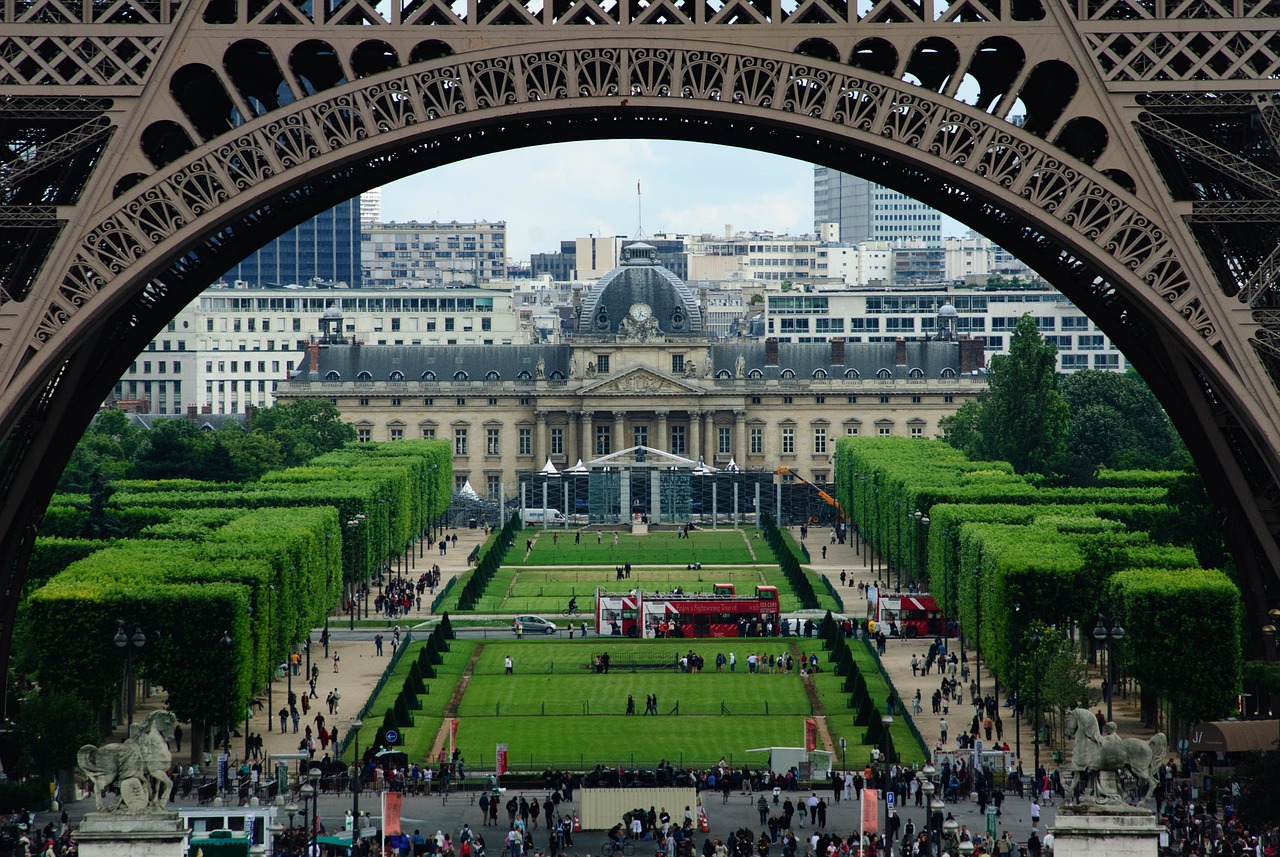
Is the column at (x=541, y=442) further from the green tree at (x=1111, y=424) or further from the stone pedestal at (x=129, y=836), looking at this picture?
the stone pedestal at (x=129, y=836)

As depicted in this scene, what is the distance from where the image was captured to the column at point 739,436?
18300 centimetres

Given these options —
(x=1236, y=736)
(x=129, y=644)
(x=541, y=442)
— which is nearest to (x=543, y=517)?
(x=541, y=442)

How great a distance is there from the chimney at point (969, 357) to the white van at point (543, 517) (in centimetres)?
4011

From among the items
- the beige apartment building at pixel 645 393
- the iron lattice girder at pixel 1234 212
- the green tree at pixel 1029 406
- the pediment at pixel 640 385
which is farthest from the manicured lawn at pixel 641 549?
the iron lattice girder at pixel 1234 212

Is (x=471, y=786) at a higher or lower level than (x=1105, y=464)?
lower

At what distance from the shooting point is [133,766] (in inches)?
1683

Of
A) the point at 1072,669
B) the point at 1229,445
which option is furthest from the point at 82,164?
the point at 1072,669

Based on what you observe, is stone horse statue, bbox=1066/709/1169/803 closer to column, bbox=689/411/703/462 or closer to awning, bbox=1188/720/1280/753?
awning, bbox=1188/720/1280/753

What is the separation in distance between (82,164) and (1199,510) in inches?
2093

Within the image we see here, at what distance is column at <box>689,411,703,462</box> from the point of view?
181875mm

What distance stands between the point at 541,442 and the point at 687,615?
275ft

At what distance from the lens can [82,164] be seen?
144ft

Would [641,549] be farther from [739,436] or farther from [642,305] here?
[642,305]

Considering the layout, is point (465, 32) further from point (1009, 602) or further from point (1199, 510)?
point (1199, 510)
